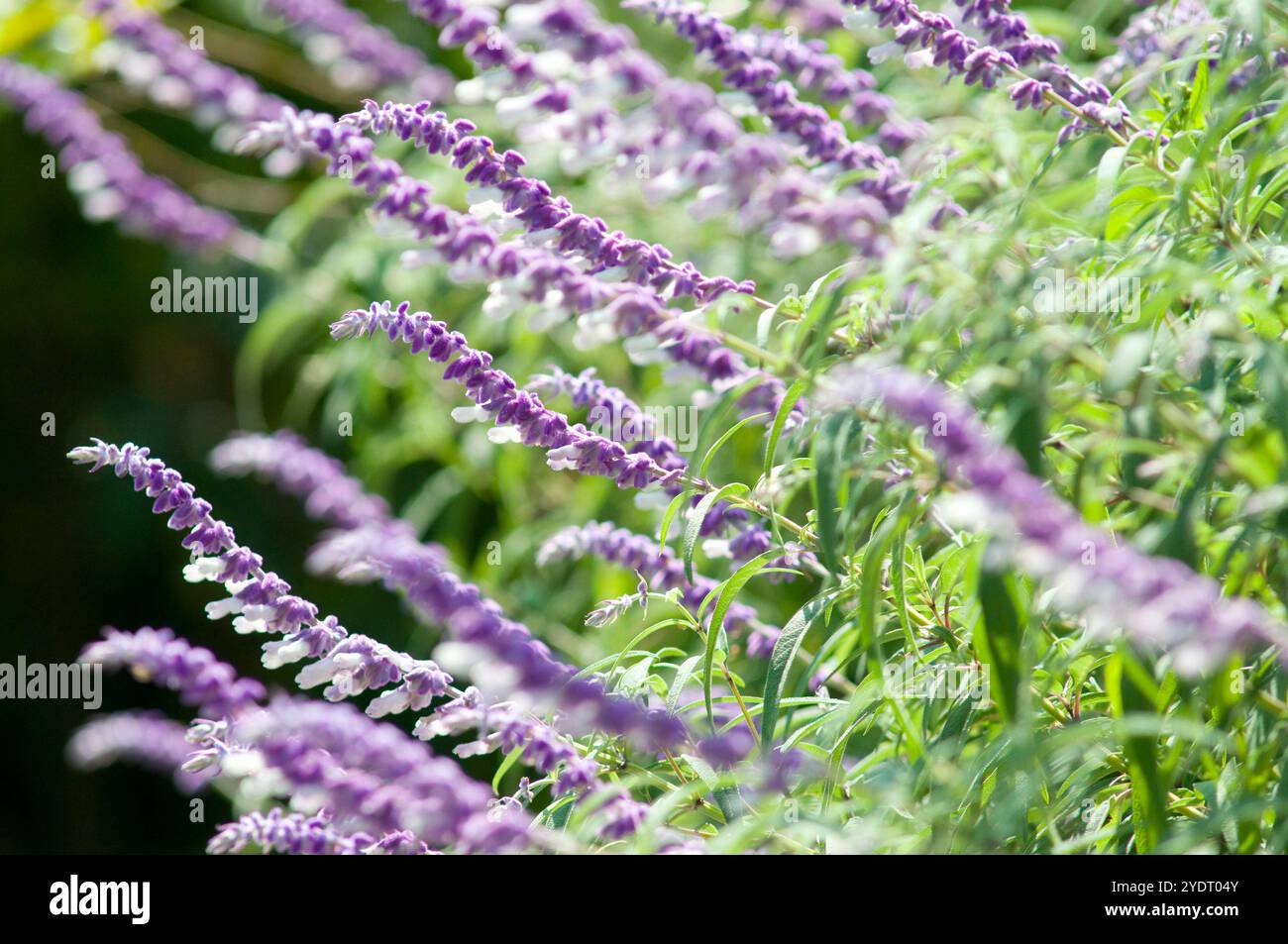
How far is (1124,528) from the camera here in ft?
3.73

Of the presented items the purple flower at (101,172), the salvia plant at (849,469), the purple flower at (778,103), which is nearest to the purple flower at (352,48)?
the salvia plant at (849,469)

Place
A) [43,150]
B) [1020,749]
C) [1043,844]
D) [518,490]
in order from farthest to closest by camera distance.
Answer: [43,150] → [518,490] → [1043,844] → [1020,749]

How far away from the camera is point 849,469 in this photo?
3.13 feet

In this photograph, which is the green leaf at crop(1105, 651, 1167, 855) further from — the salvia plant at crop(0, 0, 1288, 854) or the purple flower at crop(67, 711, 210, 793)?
the purple flower at crop(67, 711, 210, 793)

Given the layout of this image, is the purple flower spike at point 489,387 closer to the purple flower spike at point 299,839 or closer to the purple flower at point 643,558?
the purple flower at point 643,558

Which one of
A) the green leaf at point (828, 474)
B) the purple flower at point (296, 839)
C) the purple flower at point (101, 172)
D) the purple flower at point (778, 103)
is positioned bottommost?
the purple flower at point (296, 839)

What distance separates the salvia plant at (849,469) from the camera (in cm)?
77

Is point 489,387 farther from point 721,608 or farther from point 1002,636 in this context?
point 1002,636

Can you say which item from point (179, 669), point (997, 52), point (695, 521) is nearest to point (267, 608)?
point (179, 669)

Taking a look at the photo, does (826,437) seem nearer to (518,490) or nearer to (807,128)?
(807,128)

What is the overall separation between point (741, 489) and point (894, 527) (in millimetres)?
240

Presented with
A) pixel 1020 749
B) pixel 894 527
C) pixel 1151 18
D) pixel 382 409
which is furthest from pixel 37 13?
pixel 1020 749

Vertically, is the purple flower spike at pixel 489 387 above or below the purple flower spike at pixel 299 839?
above
